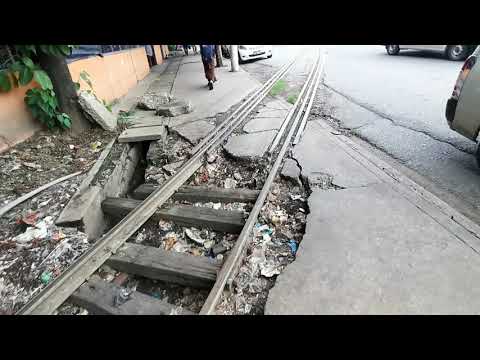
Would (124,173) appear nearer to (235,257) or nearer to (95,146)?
(95,146)

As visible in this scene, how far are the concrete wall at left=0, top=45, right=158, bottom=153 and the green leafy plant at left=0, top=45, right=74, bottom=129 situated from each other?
0.49 ft

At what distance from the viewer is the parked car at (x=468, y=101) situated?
10.7ft

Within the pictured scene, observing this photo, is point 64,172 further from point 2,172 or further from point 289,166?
point 289,166

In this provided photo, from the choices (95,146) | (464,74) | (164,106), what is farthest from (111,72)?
(464,74)

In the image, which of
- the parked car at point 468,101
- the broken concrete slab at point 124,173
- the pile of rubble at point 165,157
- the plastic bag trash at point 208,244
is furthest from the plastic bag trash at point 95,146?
the parked car at point 468,101

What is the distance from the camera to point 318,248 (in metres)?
2.62

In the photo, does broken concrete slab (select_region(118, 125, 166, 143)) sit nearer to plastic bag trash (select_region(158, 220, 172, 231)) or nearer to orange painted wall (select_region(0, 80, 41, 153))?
orange painted wall (select_region(0, 80, 41, 153))

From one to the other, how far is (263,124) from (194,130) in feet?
4.50

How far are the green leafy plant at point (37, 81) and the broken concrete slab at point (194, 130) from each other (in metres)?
1.97

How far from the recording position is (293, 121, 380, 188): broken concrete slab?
11.9 feet

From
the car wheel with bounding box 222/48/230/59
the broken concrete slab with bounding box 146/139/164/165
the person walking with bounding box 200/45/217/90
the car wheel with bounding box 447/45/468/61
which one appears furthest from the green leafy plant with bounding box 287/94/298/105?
the car wheel with bounding box 222/48/230/59

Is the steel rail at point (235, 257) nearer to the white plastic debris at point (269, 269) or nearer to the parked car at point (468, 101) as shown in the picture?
the white plastic debris at point (269, 269)

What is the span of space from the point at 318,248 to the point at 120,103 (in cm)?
691
